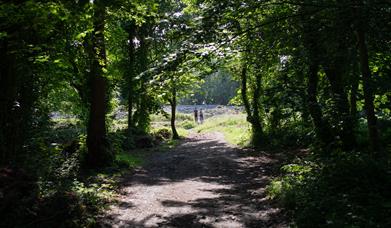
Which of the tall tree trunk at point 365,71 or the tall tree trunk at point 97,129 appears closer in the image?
the tall tree trunk at point 365,71

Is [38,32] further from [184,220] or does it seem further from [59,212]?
[184,220]

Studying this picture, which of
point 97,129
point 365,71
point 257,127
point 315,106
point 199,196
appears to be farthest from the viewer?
point 257,127

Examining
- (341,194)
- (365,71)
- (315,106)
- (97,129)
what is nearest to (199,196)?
(341,194)

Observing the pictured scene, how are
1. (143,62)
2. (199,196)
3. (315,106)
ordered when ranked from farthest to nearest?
1. (143,62)
2. (199,196)
3. (315,106)

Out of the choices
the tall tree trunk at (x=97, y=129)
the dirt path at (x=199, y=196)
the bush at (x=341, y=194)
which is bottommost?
the dirt path at (x=199, y=196)

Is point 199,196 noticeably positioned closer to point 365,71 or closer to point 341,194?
point 341,194

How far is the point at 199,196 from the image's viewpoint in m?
8.95

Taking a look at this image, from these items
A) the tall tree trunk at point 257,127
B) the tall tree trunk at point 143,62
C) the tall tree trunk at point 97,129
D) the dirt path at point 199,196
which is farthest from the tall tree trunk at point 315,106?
the tall tree trunk at point 143,62

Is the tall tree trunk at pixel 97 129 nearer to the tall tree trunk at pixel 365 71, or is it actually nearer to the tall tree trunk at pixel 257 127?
the tall tree trunk at pixel 257 127

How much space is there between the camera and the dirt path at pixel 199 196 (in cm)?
701

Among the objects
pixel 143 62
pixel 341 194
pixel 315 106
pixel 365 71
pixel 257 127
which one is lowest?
pixel 341 194

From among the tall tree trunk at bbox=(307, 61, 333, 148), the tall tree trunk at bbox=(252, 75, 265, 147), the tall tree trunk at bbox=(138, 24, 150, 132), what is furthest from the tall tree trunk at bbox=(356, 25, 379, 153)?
the tall tree trunk at bbox=(138, 24, 150, 132)

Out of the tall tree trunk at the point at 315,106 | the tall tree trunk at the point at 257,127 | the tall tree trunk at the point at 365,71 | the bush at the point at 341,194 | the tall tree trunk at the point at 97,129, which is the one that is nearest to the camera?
the bush at the point at 341,194

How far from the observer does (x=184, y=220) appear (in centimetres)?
705
